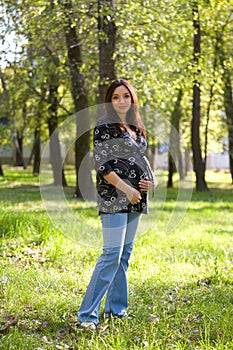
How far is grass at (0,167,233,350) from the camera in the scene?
4.52 metres

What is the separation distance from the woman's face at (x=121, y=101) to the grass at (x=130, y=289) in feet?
5.75

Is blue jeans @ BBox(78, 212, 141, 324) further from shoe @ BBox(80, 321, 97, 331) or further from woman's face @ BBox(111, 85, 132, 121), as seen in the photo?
woman's face @ BBox(111, 85, 132, 121)

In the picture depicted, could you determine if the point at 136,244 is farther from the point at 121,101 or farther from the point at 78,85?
the point at 78,85

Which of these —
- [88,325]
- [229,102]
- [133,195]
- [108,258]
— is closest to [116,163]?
[133,195]

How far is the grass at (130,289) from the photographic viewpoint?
14.8 feet

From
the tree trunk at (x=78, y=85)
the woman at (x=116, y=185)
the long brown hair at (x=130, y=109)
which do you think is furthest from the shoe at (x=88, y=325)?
the tree trunk at (x=78, y=85)

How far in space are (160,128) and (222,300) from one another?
1708 centimetres

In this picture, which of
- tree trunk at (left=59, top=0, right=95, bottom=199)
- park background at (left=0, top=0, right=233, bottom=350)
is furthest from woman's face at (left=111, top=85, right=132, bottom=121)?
tree trunk at (left=59, top=0, right=95, bottom=199)

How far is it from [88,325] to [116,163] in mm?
1314

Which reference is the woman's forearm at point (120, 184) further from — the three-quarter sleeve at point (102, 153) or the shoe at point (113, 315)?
the shoe at point (113, 315)

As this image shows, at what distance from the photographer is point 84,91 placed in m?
16.0

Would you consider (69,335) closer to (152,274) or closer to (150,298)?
(150,298)

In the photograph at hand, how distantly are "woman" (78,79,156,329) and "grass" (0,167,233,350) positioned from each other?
36cm

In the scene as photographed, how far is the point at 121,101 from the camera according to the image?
491 cm
